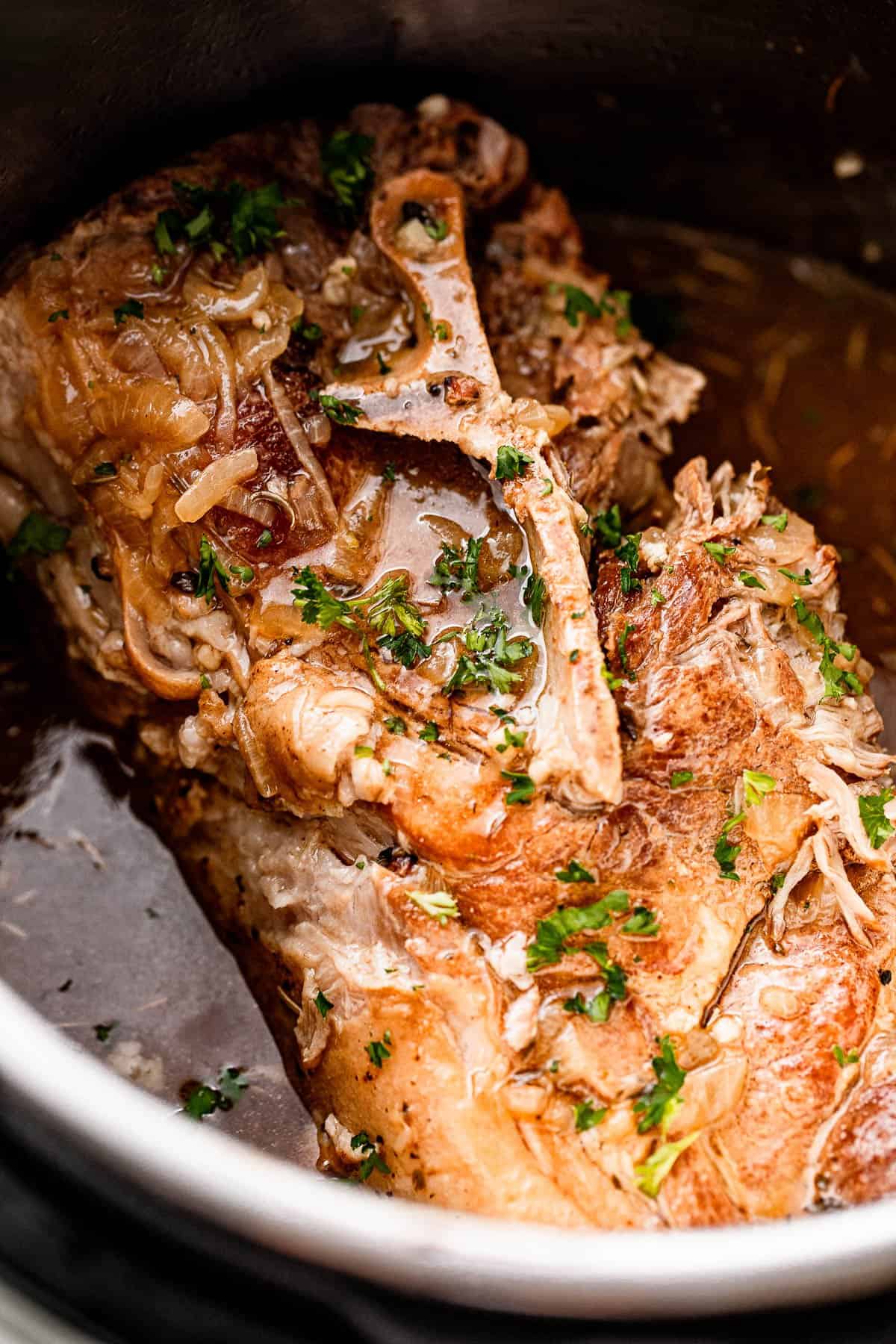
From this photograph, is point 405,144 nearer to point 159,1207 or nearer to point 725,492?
point 725,492

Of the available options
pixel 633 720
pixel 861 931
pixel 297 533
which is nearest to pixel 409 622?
pixel 297 533

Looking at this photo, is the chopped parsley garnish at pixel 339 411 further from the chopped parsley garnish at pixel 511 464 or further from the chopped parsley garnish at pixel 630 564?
the chopped parsley garnish at pixel 630 564

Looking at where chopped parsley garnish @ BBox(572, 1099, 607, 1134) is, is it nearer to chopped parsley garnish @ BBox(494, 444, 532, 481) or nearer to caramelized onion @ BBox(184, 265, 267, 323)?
chopped parsley garnish @ BBox(494, 444, 532, 481)

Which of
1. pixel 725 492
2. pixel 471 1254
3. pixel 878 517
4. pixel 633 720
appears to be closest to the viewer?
pixel 471 1254

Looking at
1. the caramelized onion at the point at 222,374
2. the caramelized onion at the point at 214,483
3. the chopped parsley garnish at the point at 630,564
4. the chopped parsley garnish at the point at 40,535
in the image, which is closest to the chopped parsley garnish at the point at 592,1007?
the chopped parsley garnish at the point at 630,564

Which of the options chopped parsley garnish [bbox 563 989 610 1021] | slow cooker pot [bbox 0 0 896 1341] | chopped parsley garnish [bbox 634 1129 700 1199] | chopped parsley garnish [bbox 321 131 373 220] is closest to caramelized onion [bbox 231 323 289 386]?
chopped parsley garnish [bbox 321 131 373 220]

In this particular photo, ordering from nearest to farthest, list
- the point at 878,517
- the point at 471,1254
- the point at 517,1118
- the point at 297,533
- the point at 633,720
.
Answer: the point at 471,1254
the point at 517,1118
the point at 633,720
the point at 297,533
the point at 878,517
